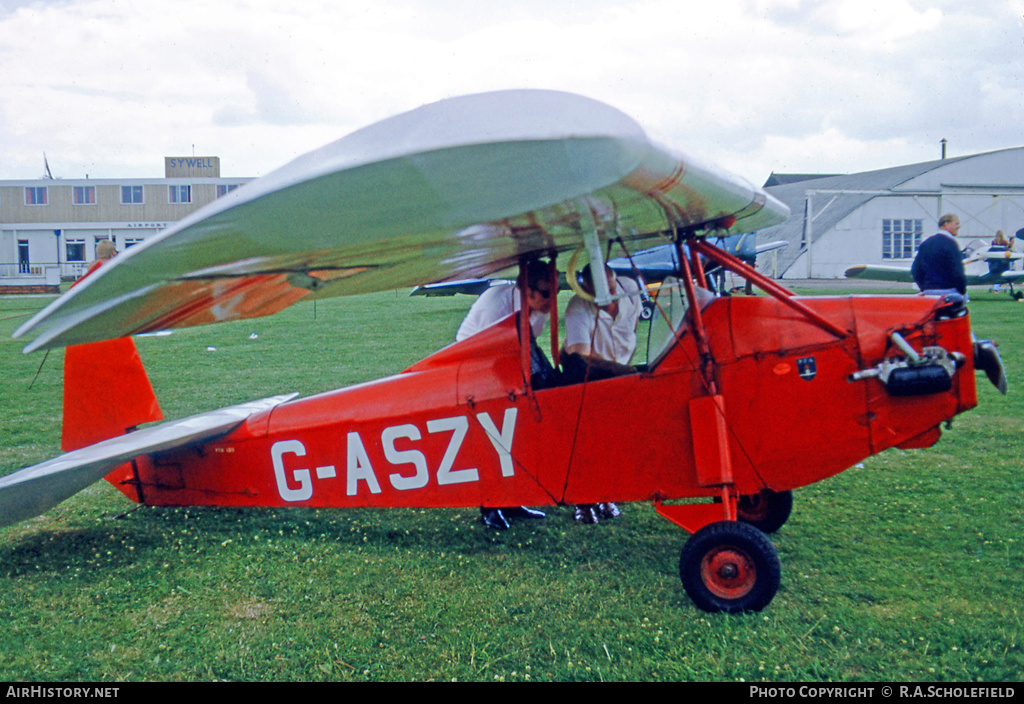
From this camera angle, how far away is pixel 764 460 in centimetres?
397

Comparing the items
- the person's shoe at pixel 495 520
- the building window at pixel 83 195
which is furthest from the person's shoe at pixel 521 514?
the building window at pixel 83 195

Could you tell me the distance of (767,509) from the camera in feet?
15.6

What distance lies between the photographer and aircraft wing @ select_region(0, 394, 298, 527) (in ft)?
13.1

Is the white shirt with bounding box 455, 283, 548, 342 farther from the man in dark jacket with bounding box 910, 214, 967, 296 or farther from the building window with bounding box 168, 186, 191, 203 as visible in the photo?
the building window with bounding box 168, 186, 191, 203

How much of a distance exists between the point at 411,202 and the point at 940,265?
7329 mm

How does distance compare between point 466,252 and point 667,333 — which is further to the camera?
point 667,333

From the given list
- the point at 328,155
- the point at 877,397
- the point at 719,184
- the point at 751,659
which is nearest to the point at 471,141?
the point at 328,155

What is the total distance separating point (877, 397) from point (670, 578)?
1405 mm

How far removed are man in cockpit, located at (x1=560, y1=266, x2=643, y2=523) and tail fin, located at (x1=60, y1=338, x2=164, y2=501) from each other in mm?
2759

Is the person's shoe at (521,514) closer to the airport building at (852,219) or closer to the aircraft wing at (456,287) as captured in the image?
the aircraft wing at (456,287)

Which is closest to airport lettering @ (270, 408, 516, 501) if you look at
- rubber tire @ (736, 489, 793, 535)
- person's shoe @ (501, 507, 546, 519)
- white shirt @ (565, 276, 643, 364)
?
white shirt @ (565, 276, 643, 364)

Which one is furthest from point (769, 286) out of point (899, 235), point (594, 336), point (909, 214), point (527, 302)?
point (909, 214)

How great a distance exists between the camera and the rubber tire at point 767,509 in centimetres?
473
